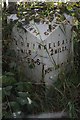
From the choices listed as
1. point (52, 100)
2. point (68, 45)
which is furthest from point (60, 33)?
point (52, 100)

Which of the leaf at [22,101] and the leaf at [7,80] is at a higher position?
the leaf at [7,80]

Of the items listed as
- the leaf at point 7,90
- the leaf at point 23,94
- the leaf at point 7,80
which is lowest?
the leaf at point 23,94

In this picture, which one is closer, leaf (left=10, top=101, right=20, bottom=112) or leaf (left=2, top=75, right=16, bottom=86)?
leaf (left=10, top=101, right=20, bottom=112)

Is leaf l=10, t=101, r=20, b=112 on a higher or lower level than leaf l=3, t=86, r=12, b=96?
Result: lower

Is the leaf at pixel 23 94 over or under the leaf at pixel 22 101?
over

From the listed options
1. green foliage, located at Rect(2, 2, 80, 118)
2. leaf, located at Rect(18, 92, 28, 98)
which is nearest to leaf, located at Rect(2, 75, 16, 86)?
green foliage, located at Rect(2, 2, 80, 118)

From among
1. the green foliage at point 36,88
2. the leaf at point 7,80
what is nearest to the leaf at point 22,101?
the green foliage at point 36,88

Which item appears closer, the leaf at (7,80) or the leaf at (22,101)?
the leaf at (22,101)

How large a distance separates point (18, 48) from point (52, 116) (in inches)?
21.8

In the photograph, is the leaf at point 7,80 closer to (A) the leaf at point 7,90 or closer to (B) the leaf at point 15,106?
(A) the leaf at point 7,90

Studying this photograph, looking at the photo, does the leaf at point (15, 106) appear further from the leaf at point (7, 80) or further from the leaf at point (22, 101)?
the leaf at point (7, 80)

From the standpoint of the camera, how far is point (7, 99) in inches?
74.8

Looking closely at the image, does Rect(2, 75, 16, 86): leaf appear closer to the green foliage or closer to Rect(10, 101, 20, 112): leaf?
the green foliage

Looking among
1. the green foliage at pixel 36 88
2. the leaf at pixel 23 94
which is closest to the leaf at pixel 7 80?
the green foliage at pixel 36 88
